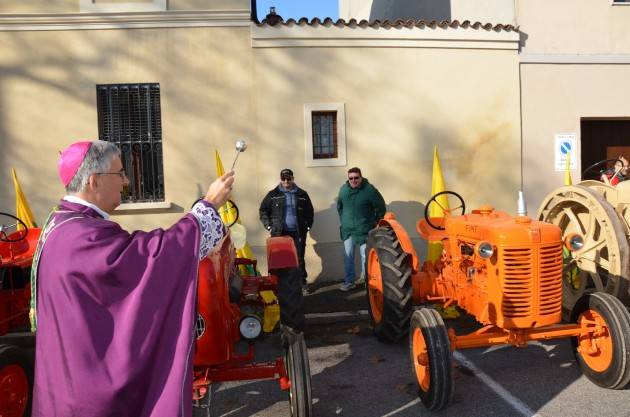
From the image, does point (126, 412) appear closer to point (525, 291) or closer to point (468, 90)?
point (525, 291)

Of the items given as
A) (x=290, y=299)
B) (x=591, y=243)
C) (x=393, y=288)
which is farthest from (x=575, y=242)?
(x=290, y=299)

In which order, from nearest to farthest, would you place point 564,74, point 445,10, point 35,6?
A: 1. point 35,6
2. point 564,74
3. point 445,10

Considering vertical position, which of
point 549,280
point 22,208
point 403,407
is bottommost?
point 403,407

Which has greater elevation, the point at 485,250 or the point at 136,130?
the point at 136,130

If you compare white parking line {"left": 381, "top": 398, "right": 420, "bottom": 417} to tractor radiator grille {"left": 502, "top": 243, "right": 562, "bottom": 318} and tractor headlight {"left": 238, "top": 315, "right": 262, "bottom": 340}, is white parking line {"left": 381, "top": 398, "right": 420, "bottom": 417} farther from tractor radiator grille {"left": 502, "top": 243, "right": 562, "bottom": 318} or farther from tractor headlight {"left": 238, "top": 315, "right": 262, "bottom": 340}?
tractor headlight {"left": 238, "top": 315, "right": 262, "bottom": 340}

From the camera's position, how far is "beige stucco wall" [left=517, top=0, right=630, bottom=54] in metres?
8.40

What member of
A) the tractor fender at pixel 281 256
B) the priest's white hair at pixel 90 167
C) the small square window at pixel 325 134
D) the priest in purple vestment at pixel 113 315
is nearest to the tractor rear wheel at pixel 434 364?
the tractor fender at pixel 281 256

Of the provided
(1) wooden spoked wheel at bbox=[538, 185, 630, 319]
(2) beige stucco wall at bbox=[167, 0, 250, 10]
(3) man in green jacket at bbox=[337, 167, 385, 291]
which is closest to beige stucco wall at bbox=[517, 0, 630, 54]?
(3) man in green jacket at bbox=[337, 167, 385, 291]

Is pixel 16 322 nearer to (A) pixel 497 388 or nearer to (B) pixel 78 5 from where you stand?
(A) pixel 497 388

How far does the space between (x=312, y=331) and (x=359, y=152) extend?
127 inches

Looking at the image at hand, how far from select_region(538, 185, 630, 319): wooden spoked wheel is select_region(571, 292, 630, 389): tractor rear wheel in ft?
2.07

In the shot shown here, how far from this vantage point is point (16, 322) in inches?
199

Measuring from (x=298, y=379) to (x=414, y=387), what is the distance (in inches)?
50.8

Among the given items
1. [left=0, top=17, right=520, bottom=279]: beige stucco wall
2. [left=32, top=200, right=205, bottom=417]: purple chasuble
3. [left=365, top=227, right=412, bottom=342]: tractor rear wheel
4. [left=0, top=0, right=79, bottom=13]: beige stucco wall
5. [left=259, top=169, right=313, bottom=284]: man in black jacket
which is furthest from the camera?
[left=0, top=17, right=520, bottom=279]: beige stucco wall
